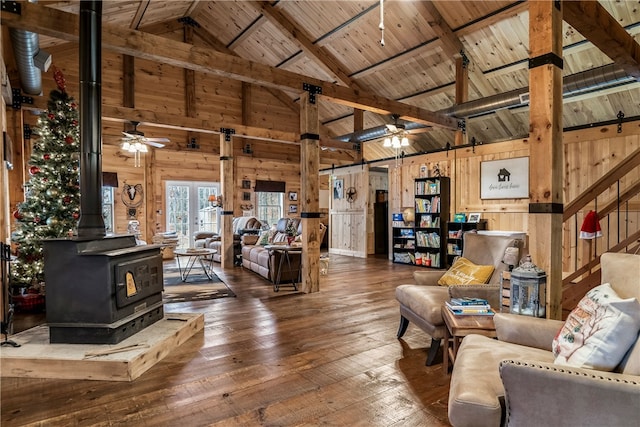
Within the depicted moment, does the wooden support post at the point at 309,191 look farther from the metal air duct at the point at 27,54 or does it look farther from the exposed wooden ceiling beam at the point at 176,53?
the metal air duct at the point at 27,54

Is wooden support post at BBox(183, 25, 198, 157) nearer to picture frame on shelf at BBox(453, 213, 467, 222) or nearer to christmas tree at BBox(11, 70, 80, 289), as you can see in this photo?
christmas tree at BBox(11, 70, 80, 289)

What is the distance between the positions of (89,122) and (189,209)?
6978 mm

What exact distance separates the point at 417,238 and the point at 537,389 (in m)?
6.65

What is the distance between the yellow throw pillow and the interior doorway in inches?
285

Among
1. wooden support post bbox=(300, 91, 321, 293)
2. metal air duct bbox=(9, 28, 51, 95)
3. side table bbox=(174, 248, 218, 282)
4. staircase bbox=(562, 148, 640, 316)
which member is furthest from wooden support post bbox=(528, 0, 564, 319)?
metal air duct bbox=(9, 28, 51, 95)

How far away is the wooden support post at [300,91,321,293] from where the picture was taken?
16.6 feet

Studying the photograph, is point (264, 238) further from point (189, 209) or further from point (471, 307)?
point (471, 307)

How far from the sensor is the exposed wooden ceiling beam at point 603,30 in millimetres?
3088

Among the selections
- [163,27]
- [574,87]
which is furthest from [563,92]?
[163,27]

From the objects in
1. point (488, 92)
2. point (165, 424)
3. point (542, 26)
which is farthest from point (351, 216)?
point (165, 424)

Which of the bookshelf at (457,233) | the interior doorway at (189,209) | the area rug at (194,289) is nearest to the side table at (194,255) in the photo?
the area rug at (194,289)

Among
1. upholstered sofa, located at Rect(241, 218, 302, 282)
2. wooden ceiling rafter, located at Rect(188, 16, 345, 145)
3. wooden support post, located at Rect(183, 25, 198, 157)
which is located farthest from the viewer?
wooden ceiling rafter, located at Rect(188, 16, 345, 145)

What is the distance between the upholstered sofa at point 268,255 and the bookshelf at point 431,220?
2780 mm

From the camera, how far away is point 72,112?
4.62 meters
